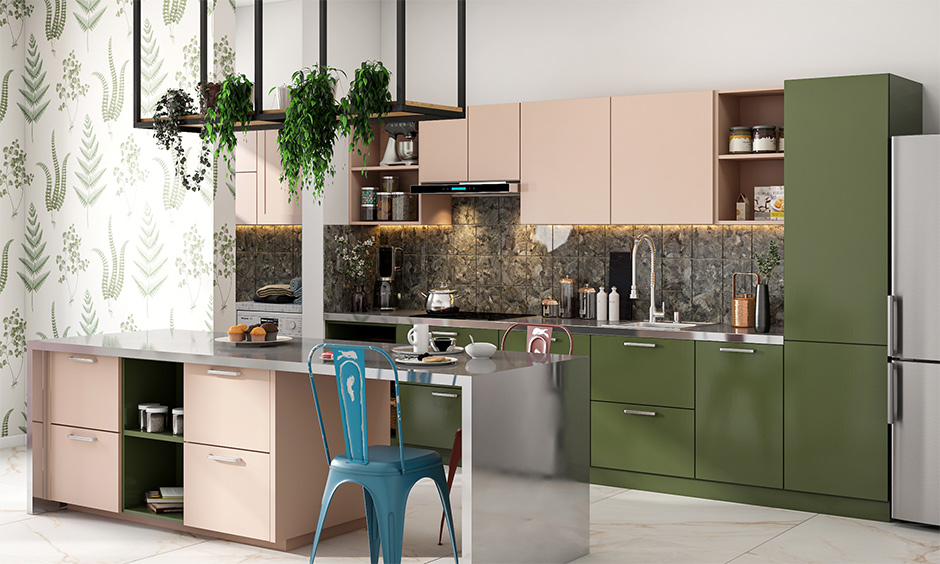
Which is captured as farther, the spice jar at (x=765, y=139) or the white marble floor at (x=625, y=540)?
the spice jar at (x=765, y=139)

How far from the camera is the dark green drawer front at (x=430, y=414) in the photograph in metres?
5.97

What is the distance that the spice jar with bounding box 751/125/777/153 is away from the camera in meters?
5.35

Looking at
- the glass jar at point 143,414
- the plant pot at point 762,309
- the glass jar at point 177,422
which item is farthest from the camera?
the plant pot at point 762,309

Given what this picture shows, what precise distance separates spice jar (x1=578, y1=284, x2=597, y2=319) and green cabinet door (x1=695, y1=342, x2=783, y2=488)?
0.98 m

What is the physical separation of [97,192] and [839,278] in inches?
182

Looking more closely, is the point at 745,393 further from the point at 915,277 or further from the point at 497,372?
the point at 497,372

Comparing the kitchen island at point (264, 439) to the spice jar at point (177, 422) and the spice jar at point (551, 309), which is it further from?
the spice jar at point (551, 309)

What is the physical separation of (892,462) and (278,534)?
9.52 ft

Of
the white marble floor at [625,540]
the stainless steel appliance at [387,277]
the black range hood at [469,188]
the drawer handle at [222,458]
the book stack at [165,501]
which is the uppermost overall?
the black range hood at [469,188]

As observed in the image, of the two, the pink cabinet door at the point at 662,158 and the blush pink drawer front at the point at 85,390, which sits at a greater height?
the pink cabinet door at the point at 662,158

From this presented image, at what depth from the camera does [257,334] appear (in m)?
4.68

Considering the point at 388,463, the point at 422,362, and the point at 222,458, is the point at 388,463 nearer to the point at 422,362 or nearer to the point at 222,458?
the point at 422,362

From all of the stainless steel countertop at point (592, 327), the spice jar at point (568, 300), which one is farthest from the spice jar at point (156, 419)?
the spice jar at point (568, 300)

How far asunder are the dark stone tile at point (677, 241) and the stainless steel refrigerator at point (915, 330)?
133cm
